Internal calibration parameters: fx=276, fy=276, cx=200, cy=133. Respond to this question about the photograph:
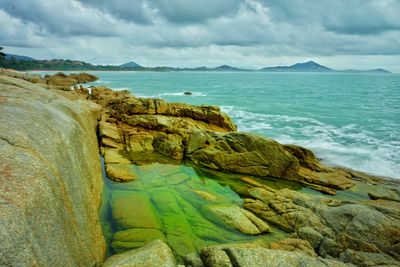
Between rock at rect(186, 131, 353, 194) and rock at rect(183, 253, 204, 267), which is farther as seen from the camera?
rock at rect(186, 131, 353, 194)

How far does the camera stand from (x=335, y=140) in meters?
30.5

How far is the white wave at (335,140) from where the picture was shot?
23266 millimetres

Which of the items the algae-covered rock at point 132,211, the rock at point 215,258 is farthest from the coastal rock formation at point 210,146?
the rock at point 215,258

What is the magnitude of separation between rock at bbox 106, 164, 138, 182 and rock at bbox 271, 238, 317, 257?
8734 mm

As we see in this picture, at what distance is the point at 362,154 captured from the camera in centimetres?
2534

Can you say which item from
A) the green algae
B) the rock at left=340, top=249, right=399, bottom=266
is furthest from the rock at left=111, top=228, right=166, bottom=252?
the rock at left=340, top=249, right=399, bottom=266

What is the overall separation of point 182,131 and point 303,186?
10058mm

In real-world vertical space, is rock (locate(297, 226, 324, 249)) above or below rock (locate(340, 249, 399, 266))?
below

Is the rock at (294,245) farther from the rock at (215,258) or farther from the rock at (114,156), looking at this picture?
the rock at (114,156)

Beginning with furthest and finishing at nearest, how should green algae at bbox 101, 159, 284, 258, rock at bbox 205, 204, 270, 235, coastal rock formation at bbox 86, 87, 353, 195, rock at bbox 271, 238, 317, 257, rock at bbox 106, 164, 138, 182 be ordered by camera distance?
1. coastal rock formation at bbox 86, 87, 353, 195
2. rock at bbox 106, 164, 138, 182
3. rock at bbox 205, 204, 270, 235
4. green algae at bbox 101, 159, 284, 258
5. rock at bbox 271, 238, 317, 257

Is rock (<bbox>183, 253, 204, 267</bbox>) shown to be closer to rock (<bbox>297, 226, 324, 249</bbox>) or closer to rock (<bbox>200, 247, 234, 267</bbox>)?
rock (<bbox>200, 247, 234, 267</bbox>)

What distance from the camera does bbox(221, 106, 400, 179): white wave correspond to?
2327 cm

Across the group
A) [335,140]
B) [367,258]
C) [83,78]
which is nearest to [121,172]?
[367,258]

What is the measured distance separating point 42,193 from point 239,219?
27.6 feet
